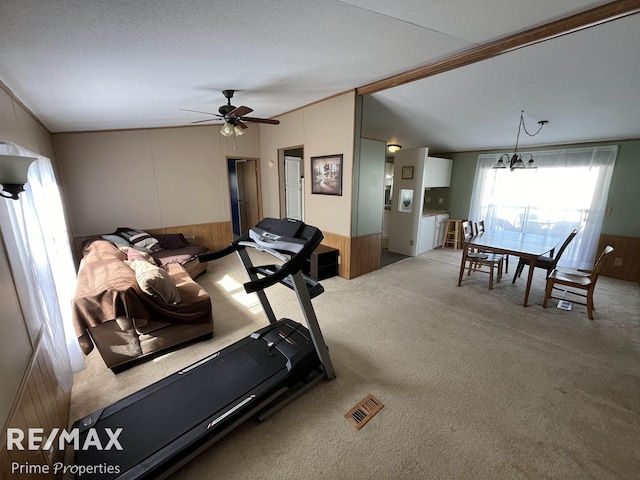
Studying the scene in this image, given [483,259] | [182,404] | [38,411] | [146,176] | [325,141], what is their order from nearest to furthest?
[38,411] < [182,404] < [483,259] < [325,141] < [146,176]

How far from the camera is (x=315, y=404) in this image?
183 centimetres

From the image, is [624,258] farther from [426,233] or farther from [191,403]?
[191,403]

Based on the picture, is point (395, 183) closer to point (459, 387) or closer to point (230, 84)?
point (230, 84)

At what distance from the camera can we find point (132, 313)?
2.05 meters

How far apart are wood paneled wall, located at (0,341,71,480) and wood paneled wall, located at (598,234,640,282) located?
690 centimetres

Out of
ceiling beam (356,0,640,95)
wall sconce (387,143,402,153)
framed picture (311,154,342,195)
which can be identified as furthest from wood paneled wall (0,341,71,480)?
wall sconce (387,143,402,153)

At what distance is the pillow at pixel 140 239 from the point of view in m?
4.07

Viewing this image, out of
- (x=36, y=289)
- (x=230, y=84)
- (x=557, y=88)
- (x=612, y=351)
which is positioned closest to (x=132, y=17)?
(x=230, y=84)

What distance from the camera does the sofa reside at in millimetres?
2020

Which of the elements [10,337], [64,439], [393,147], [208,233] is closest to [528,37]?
[393,147]

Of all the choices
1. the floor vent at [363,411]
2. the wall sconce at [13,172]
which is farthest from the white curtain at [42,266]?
the floor vent at [363,411]

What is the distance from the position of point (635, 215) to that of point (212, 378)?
20.9ft

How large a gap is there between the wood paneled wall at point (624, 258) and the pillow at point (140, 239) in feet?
24.7

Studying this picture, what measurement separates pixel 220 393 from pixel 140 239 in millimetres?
3459
